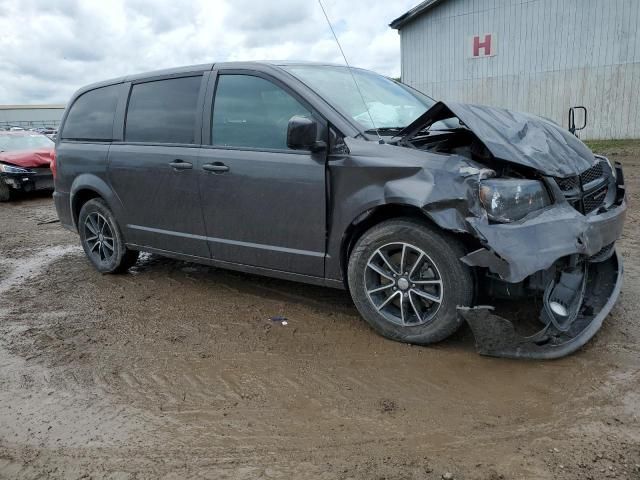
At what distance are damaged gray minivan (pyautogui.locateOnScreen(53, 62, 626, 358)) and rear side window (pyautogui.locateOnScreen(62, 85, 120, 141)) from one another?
0.78 ft

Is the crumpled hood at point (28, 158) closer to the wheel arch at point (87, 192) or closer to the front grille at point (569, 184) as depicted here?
the wheel arch at point (87, 192)

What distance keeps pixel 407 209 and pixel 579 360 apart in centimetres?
134

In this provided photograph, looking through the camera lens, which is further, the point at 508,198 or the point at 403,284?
the point at 403,284

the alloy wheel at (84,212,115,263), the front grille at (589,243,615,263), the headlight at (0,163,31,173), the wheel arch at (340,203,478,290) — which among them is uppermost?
the headlight at (0,163,31,173)

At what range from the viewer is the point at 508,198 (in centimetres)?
307

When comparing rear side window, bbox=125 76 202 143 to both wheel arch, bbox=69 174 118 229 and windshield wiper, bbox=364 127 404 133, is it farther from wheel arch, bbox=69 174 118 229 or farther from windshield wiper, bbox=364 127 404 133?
windshield wiper, bbox=364 127 404 133

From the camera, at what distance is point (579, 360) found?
3.17 m

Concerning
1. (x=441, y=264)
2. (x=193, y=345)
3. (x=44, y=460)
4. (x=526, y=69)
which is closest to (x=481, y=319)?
(x=441, y=264)

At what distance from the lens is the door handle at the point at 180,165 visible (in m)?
4.33

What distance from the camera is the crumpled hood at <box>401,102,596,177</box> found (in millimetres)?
3195

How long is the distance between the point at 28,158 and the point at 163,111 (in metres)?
8.40

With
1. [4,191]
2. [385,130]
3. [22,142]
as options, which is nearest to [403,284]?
[385,130]

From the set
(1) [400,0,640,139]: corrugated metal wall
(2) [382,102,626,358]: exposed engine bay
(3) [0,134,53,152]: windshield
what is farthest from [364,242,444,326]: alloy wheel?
(1) [400,0,640,139]: corrugated metal wall

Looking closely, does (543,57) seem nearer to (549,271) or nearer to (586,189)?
(586,189)
